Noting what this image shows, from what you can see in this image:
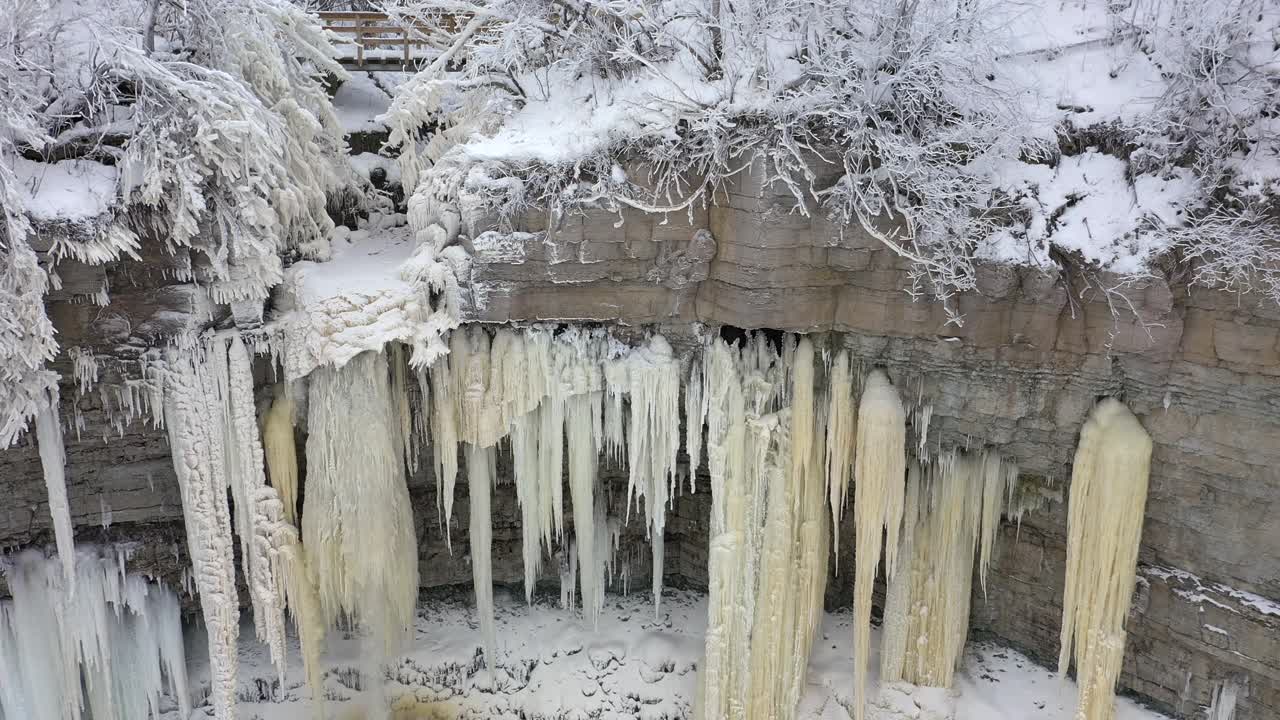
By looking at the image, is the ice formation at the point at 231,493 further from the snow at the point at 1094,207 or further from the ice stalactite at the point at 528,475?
the snow at the point at 1094,207

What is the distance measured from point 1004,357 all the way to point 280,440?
22.1 feet

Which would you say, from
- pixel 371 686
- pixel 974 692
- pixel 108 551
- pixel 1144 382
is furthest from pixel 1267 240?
pixel 108 551

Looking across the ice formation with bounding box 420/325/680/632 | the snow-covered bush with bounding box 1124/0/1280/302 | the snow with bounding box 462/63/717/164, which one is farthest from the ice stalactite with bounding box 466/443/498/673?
the snow-covered bush with bounding box 1124/0/1280/302

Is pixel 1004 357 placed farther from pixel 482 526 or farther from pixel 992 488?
pixel 482 526

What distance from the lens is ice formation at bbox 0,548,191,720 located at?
353 inches

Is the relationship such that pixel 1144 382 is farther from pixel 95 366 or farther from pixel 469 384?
pixel 95 366

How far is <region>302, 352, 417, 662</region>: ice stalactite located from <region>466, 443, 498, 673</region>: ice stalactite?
27.4 inches

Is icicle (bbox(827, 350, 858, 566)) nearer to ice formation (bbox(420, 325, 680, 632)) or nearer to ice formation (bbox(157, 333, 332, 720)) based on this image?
ice formation (bbox(420, 325, 680, 632))

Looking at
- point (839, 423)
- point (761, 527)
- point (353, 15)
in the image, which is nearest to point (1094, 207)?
point (839, 423)

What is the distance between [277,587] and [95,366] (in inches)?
107

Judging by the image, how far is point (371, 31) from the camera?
39.2ft

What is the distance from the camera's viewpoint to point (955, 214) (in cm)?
746

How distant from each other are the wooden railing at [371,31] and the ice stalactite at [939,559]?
26.3 feet

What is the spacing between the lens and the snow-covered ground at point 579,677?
10250 millimetres
